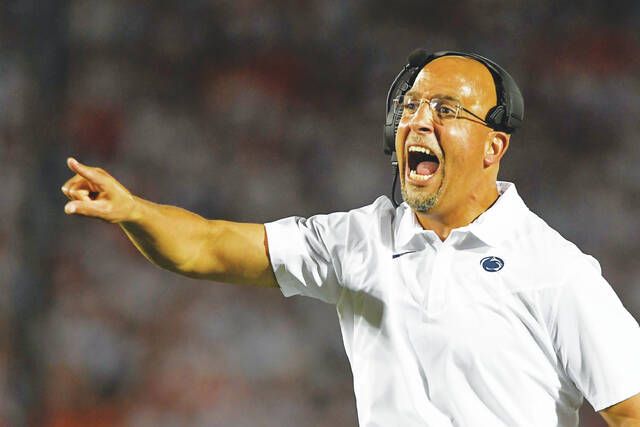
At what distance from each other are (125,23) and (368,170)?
854 mm

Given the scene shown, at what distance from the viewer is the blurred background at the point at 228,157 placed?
289 centimetres

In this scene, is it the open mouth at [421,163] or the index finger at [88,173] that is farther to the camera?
the open mouth at [421,163]

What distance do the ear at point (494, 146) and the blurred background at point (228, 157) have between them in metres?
1.16

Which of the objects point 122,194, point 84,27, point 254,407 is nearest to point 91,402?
point 254,407

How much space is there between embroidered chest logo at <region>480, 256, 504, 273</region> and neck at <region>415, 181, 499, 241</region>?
0.10 meters

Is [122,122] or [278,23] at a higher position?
[278,23]

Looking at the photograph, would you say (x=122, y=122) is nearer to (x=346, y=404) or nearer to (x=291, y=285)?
(x=346, y=404)

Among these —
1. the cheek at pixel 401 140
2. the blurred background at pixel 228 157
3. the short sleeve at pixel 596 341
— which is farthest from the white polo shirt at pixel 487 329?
the blurred background at pixel 228 157

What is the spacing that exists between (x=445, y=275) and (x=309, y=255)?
261 mm

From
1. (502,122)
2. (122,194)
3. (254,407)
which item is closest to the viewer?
(122,194)

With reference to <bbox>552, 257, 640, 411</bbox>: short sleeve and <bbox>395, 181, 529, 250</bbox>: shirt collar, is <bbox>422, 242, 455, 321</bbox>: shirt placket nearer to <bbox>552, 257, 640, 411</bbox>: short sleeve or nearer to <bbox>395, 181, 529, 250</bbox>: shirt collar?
<bbox>395, 181, 529, 250</bbox>: shirt collar

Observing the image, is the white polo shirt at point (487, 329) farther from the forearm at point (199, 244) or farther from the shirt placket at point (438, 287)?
the forearm at point (199, 244)

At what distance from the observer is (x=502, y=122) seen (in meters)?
1.77

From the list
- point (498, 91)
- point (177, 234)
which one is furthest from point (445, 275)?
point (177, 234)
